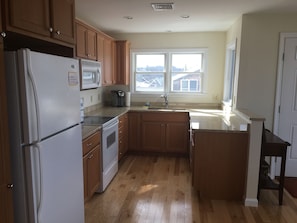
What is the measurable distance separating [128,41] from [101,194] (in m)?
3.07

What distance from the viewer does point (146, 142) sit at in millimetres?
4676

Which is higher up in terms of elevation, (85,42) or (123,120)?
(85,42)

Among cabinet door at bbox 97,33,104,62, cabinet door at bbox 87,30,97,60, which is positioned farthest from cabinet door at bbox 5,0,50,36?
cabinet door at bbox 97,33,104,62

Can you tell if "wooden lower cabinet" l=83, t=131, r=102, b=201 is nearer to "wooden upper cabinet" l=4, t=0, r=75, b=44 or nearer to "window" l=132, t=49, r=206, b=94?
"wooden upper cabinet" l=4, t=0, r=75, b=44

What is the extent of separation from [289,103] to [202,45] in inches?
77.8

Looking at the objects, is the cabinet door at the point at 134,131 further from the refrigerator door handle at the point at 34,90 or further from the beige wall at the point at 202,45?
the refrigerator door handle at the point at 34,90

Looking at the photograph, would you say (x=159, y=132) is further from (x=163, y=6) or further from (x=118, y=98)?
(x=163, y=6)

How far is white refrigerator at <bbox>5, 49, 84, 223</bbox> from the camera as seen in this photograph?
1.38 m

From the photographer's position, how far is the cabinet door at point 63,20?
1810 millimetres

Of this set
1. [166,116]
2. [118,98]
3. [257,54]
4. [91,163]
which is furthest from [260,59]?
[91,163]

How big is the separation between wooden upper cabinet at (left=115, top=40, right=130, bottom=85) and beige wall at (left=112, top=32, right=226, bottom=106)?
307 mm

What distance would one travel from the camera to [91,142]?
9.07 ft

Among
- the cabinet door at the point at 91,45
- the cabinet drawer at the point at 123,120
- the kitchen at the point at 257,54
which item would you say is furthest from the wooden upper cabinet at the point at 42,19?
the kitchen at the point at 257,54

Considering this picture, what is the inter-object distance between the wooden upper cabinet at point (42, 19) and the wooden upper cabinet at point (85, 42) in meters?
1.08
